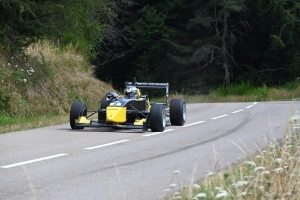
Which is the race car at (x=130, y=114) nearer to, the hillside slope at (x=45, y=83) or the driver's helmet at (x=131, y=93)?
the driver's helmet at (x=131, y=93)

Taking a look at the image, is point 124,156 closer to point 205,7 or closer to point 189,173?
point 189,173

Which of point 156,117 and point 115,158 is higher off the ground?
point 156,117

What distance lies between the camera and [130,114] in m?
15.1

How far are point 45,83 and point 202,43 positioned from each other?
23880mm

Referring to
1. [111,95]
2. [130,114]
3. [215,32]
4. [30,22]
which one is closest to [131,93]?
[111,95]

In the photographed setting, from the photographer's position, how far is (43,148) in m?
11.6

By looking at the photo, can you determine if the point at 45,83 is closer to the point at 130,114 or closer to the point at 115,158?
the point at 130,114

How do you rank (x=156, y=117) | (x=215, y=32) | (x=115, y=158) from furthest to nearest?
1. (x=215, y=32)
2. (x=156, y=117)
3. (x=115, y=158)

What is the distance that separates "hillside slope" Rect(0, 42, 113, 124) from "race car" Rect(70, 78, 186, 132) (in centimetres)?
437

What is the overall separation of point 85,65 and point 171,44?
1802cm

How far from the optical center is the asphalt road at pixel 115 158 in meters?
7.75

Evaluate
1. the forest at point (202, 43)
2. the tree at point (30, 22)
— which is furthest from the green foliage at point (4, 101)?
the forest at point (202, 43)

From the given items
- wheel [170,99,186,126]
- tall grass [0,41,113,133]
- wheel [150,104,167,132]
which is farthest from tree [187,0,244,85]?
wheel [150,104,167,132]

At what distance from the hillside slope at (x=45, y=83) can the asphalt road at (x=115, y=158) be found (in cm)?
380
